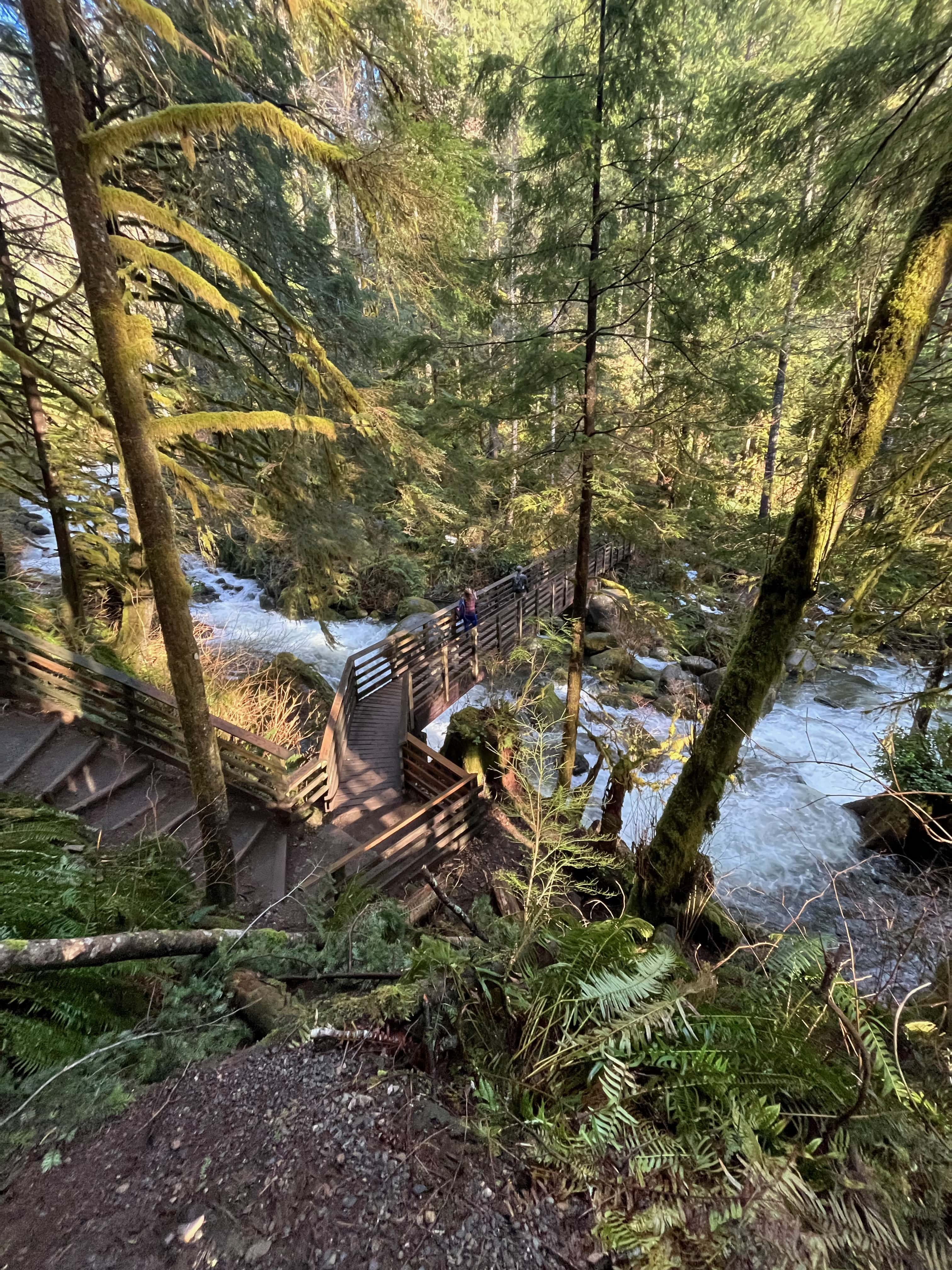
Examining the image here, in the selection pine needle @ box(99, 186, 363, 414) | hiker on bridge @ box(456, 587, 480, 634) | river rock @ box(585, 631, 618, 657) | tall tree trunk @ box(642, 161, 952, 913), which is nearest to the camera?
pine needle @ box(99, 186, 363, 414)

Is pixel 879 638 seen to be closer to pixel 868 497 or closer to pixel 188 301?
pixel 868 497

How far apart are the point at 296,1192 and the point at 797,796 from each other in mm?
9850

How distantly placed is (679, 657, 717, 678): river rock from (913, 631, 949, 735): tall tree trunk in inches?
160

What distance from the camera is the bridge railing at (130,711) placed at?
576 centimetres

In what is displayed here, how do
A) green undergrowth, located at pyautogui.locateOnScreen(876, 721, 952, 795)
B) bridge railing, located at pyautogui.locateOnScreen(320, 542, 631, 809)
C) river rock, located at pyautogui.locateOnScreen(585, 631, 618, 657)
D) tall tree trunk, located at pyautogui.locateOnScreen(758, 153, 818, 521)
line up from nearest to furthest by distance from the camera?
green undergrowth, located at pyautogui.locateOnScreen(876, 721, 952, 795) → tall tree trunk, located at pyautogui.locateOnScreen(758, 153, 818, 521) → bridge railing, located at pyautogui.locateOnScreen(320, 542, 631, 809) → river rock, located at pyautogui.locateOnScreen(585, 631, 618, 657)

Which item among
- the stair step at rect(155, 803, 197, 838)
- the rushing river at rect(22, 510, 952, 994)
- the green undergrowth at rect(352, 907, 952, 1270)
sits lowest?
the rushing river at rect(22, 510, 952, 994)

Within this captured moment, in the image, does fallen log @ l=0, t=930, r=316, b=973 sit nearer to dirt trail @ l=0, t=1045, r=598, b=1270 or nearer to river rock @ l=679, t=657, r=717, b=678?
dirt trail @ l=0, t=1045, r=598, b=1270

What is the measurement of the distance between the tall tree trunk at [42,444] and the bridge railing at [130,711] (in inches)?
39.0

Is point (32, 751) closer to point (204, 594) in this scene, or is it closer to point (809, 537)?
point (809, 537)

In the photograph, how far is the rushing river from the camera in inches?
201

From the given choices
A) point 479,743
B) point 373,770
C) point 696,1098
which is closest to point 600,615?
point 479,743

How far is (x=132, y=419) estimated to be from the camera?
320 cm

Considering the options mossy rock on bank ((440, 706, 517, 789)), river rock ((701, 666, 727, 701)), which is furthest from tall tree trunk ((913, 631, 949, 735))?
mossy rock on bank ((440, 706, 517, 789))

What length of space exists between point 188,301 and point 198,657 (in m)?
3.81
